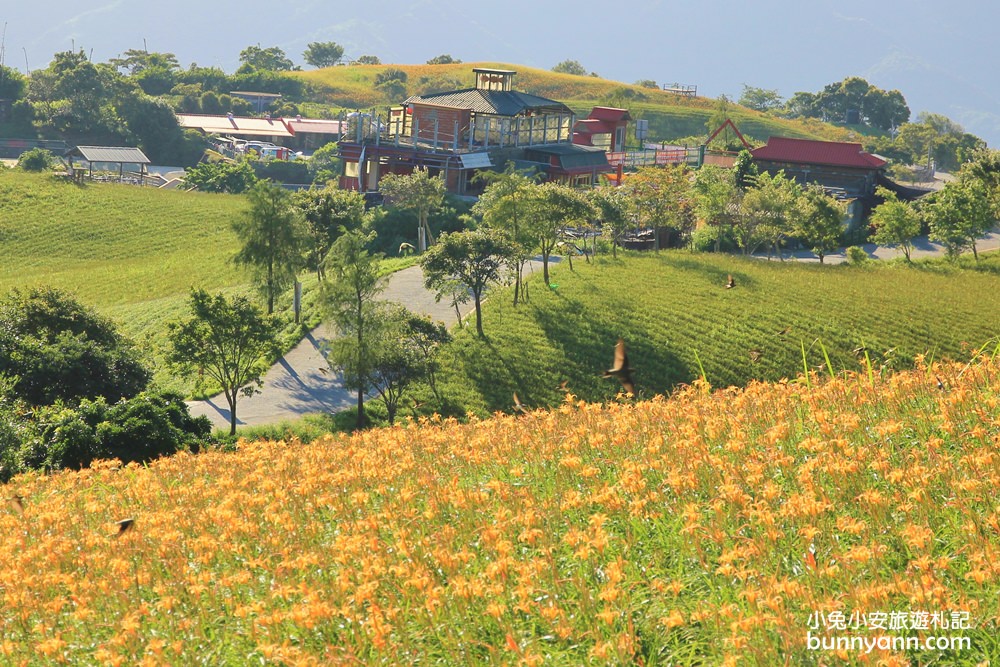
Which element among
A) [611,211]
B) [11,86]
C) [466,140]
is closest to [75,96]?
[11,86]

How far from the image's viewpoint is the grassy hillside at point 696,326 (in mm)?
38656

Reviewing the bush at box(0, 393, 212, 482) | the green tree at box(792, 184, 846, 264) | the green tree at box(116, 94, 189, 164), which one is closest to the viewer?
the bush at box(0, 393, 212, 482)

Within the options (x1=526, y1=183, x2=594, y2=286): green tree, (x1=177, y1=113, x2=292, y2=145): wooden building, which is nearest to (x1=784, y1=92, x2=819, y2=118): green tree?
(x1=177, y1=113, x2=292, y2=145): wooden building

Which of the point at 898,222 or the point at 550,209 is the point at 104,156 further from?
the point at 898,222

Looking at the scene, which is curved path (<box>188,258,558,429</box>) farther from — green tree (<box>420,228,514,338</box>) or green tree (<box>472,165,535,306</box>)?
green tree (<box>472,165,535,306</box>)

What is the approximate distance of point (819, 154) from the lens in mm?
96375

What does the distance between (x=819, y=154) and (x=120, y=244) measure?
6300cm

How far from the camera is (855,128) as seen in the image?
175 meters

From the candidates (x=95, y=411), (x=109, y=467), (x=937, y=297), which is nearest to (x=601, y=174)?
(x=937, y=297)

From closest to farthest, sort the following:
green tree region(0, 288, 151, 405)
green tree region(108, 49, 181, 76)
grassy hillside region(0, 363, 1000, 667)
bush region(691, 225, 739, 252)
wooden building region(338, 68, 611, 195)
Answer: grassy hillside region(0, 363, 1000, 667) → green tree region(0, 288, 151, 405) → bush region(691, 225, 739, 252) → wooden building region(338, 68, 611, 195) → green tree region(108, 49, 181, 76)

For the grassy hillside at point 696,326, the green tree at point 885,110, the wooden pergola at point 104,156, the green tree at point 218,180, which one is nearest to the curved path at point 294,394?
the grassy hillside at point 696,326

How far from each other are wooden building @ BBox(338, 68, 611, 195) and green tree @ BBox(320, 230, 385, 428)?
137ft

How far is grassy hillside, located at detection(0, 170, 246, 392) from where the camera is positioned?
57.6 metres

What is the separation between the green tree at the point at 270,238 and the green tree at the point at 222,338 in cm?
919
